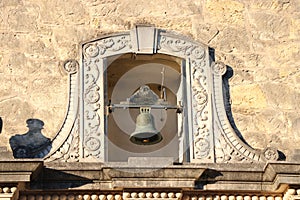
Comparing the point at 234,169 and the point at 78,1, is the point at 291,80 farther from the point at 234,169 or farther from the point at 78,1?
the point at 78,1

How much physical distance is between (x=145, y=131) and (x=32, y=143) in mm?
1223

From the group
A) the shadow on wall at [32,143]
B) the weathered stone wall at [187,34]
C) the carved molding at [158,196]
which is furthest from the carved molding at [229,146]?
the shadow on wall at [32,143]

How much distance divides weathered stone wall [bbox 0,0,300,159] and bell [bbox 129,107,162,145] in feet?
2.74

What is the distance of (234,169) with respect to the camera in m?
14.2

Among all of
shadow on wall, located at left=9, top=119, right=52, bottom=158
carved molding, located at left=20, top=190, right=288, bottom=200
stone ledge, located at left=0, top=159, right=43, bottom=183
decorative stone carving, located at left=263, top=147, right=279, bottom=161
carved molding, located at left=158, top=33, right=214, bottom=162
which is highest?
carved molding, located at left=158, top=33, right=214, bottom=162

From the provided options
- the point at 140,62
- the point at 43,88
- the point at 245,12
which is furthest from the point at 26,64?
the point at 245,12

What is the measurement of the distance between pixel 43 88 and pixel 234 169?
88.8 inches

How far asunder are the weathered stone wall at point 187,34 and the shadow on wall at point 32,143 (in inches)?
2.6

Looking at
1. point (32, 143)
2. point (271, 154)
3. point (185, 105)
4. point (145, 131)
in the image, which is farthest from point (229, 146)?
point (32, 143)

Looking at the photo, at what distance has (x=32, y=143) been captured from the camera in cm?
1445

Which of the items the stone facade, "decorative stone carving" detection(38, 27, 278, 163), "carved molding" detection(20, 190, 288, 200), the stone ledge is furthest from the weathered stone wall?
the stone ledge

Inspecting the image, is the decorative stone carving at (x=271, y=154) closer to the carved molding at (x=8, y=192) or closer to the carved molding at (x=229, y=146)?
the carved molding at (x=229, y=146)

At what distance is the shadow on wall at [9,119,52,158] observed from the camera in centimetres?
1427

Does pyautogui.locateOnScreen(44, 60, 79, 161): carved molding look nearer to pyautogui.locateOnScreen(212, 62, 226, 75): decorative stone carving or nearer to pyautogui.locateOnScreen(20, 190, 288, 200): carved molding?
pyautogui.locateOnScreen(20, 190, 288, 200): carved molding
